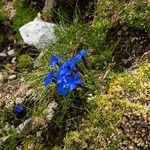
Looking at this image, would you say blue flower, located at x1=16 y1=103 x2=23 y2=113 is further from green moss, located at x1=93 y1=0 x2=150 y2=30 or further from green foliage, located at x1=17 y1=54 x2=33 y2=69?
green moss, located at x1=93 y1=0 x2=150 y2=30

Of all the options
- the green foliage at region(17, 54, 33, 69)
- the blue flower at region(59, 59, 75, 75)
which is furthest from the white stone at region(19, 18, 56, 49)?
the blue flower at region(59, 59, 75, 75)

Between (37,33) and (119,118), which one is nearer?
(119,118)

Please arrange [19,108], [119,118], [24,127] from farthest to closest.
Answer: [19,108] < [24,127] < [119,118]

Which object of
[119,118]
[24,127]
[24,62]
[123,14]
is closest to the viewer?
[119,118]

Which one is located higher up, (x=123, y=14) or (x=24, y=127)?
(x=123, y=14)

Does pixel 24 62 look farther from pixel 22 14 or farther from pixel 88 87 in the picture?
pixel 88 87

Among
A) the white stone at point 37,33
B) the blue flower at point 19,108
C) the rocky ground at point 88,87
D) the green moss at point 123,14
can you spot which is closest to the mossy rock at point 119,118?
the rocky ground at point 88,87

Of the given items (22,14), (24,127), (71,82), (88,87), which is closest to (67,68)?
(71,82)
